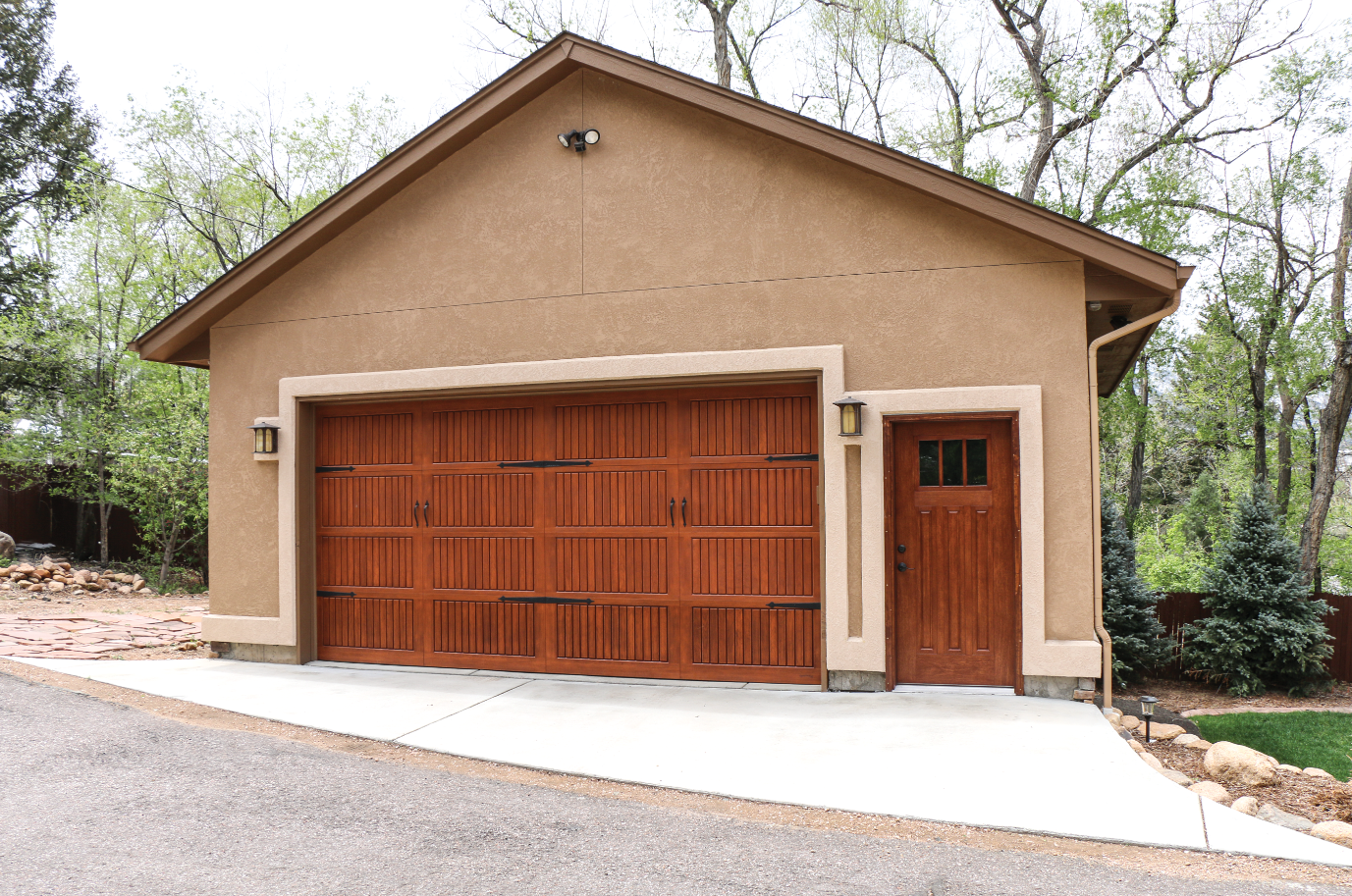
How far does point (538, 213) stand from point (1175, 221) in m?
16.1

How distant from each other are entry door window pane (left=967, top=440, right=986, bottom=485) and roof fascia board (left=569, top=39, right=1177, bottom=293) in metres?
1.51

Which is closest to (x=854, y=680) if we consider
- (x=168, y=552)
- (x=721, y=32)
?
(x=168, y=552)

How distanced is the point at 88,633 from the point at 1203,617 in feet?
38.9

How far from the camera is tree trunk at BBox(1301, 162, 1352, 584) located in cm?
1495

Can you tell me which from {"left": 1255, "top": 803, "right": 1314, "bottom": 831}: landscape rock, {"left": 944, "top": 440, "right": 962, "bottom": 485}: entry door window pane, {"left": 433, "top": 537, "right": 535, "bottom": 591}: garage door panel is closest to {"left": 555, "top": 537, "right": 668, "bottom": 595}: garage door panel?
{"left": 433, "top": 537, "right": 535, "bottom": 591}: garage door panel

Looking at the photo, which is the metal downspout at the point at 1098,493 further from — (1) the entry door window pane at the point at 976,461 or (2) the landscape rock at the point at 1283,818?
(2) the landscape rock at the point at 1283,818

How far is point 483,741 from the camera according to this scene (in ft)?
17.3

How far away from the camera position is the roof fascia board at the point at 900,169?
584cm

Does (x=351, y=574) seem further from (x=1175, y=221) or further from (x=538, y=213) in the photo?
(x=1175, y=221)

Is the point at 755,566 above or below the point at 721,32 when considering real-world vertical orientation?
below

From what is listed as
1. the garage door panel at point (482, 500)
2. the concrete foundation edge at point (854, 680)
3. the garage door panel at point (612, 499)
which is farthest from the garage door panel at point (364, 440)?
the concrete foundation edge at point (854, 680)

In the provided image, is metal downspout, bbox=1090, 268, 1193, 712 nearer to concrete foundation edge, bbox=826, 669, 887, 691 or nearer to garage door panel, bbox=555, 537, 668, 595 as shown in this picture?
concrete foundation edge, bbox=826, 669, 887, 691

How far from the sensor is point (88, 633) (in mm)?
9234

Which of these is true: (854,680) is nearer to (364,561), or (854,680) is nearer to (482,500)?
(482,500)
